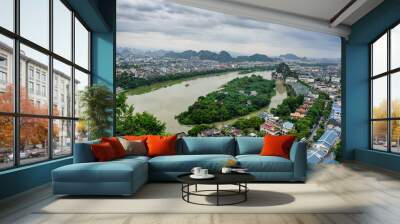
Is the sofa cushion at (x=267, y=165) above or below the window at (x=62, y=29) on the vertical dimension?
below

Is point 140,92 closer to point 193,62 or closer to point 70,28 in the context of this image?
point 193,62

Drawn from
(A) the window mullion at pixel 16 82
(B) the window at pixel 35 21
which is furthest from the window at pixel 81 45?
(A) the window mullion at pixel 16 82

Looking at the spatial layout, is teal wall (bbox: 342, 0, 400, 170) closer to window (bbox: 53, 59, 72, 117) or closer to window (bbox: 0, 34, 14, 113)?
window (bbox: 53, 59, 72, 117)

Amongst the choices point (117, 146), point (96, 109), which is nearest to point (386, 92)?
point (117, 146)

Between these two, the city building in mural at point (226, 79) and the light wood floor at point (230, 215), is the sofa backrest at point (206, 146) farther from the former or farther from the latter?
the city building in mural at point (226, 79)

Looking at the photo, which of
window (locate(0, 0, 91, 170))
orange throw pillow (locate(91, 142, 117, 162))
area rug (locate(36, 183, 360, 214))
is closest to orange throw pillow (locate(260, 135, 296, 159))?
area rug (locate(36, 183, 360, 214))

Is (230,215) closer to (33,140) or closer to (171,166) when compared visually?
(171,166)

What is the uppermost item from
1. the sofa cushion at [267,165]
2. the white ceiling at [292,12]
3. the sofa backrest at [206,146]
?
the white ceiling at [292,12]
